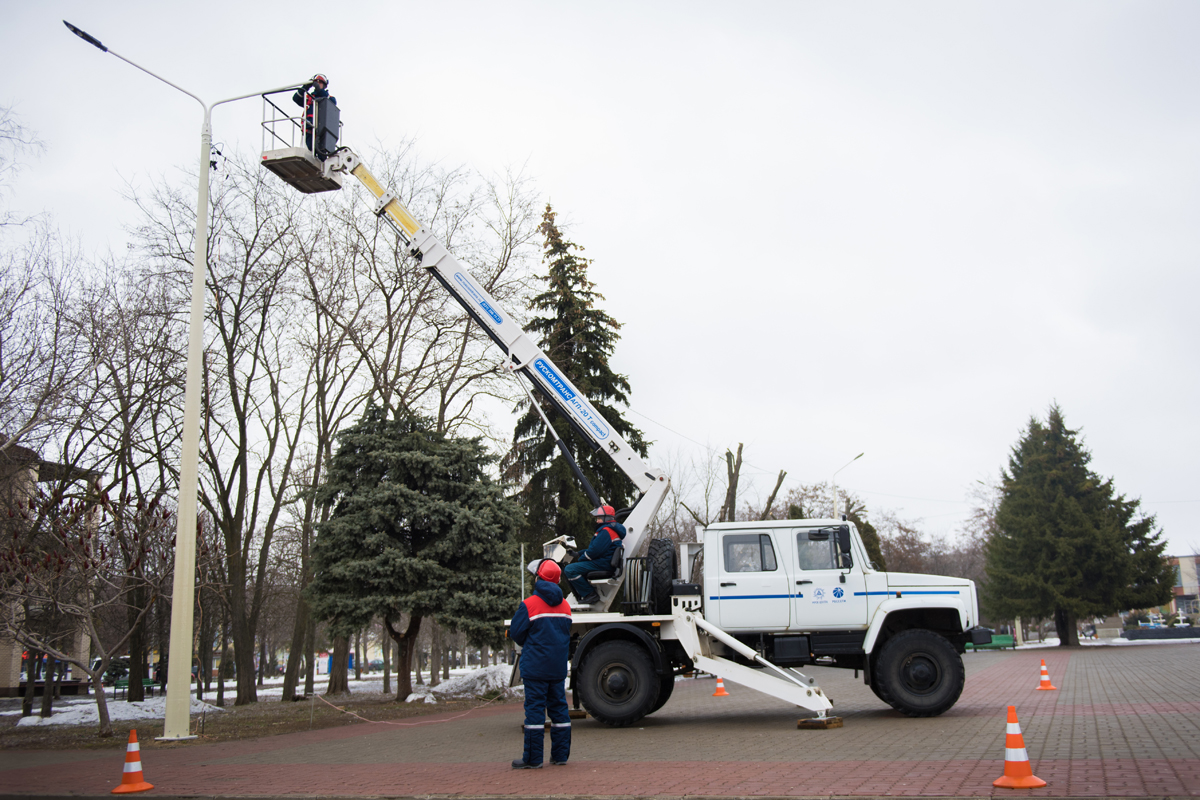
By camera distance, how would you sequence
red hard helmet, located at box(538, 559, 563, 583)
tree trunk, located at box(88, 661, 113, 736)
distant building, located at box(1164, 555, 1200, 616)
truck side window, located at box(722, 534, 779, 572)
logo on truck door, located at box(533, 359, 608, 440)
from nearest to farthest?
red hard helmet, located at box(538, 559, 563, 583)
truck side window, located at box(722, 534, 779, 572)
tree trunk, located at box(88, 661, 113, 736)
logo on truck door, located at box(533, 359, 608, 440)
distant building, located at box(1164, 555, 1200, 616)

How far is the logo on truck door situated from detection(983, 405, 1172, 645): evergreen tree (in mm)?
30069

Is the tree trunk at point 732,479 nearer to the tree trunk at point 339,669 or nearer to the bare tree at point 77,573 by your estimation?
the tree trunk at point 339,669

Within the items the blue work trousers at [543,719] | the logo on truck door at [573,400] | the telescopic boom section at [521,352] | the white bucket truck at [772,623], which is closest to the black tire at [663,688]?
the white bucket truck at [772,623]

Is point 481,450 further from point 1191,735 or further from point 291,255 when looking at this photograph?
point 1191,735

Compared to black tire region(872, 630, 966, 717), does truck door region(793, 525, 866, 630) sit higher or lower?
higher

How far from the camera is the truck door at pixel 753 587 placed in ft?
41.4

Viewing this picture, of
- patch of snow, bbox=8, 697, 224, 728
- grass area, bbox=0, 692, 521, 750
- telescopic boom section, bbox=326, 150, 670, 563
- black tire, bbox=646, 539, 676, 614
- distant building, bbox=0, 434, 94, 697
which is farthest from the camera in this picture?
patch of snow, bbox=8, 697, 224, 728

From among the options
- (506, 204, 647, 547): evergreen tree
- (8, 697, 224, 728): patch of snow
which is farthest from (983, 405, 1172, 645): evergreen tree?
(8, 697, 224, 728): patch of snow

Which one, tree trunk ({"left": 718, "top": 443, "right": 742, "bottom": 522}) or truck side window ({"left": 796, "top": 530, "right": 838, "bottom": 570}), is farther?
tree trunk ({"left": 718, "top": 443, "right": 742, "bottom": 522})

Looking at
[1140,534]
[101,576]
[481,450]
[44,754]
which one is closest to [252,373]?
[481,450]

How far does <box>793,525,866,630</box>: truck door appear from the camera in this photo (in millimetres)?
12477

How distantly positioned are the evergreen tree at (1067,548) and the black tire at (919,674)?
2884 centimetres

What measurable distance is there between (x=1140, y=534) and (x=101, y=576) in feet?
130

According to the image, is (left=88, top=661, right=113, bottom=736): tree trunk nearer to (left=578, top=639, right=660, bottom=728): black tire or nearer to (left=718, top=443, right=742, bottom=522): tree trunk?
(left=578, top=639, right=660, bottom=728): black tire
